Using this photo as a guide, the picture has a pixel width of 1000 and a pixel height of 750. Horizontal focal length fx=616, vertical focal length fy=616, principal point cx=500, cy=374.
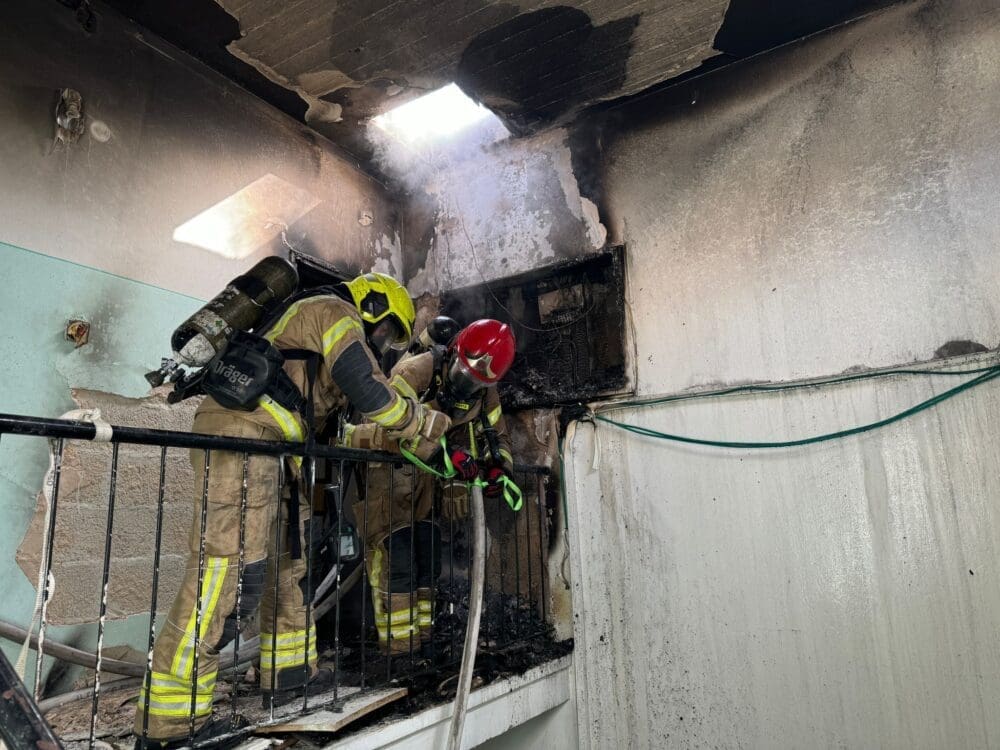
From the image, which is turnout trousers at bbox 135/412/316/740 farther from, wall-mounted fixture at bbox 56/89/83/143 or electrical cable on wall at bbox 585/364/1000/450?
electrical cable on wall at bbox 585/364/1000/450

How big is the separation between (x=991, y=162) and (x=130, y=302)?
4497 mm

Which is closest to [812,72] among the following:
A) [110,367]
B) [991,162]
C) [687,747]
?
[991,162]

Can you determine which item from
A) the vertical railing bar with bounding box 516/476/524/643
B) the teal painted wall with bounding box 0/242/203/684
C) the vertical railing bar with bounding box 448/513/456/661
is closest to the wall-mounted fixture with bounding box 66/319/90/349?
the teal painted wall with bounding box 0/242/203/684

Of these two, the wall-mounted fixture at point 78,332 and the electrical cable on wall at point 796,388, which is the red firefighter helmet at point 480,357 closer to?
the electrical cable on wall at point 796,388

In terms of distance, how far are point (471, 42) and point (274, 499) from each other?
9.38 feet

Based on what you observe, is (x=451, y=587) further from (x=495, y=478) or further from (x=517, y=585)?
(x=495, y=478)

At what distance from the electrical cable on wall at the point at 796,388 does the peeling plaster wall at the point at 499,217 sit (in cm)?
118

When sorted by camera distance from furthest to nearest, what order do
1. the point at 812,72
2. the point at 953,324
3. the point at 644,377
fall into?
the point at 644,377
the point at 812,72
the point at 953,324

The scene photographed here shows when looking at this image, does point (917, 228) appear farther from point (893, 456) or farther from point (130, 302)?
point (130, 302)

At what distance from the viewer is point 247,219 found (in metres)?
3.93

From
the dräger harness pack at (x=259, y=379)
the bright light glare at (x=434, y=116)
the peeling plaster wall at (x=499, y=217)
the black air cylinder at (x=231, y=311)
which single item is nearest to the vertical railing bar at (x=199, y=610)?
the dräger harness pack at (x=259, y=379)

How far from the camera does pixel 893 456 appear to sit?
3.14 meters

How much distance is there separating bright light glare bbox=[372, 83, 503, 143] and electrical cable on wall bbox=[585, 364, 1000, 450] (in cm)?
243

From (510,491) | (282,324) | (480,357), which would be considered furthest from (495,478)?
(282,324)
